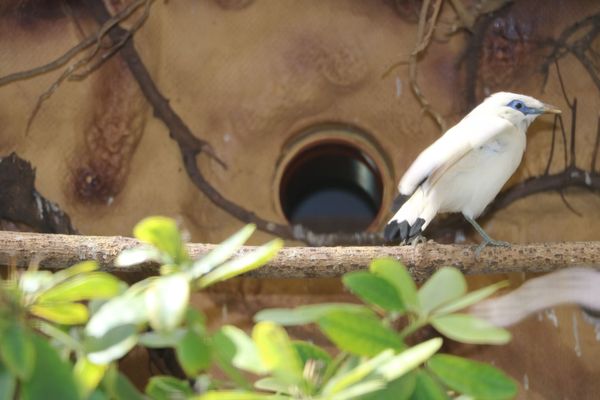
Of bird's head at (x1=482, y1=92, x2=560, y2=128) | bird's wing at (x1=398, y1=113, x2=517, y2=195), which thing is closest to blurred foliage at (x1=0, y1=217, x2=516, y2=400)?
bird's wing at (x1=398, y1=113, x2=517, y2=195)

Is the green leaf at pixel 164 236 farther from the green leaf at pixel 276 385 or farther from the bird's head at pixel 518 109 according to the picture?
the bird's head at pixel 518 109

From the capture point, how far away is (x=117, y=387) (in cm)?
50

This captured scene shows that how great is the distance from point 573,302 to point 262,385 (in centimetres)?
198

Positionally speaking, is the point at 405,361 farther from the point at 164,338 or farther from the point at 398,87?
the point at 398,87

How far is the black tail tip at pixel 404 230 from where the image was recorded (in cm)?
186

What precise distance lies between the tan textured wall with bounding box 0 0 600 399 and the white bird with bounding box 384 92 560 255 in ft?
1.99

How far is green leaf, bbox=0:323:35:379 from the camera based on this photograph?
40 cm

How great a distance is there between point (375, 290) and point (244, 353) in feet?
0.36

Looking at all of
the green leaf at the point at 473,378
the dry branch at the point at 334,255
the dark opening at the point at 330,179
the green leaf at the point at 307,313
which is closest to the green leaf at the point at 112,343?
the green leaf at the point at 307,313

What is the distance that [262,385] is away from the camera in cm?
49

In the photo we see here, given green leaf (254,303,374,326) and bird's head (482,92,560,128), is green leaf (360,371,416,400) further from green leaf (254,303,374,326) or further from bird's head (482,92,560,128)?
bird's head (482,92,560,128)

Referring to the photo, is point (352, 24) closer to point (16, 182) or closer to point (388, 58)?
point (388, 58)

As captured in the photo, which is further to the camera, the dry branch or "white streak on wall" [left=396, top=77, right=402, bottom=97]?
"white streak on wall" [left=396, top=77, right=402, bottom=97]

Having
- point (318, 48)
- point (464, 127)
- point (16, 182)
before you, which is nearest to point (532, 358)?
point (464, 127)
